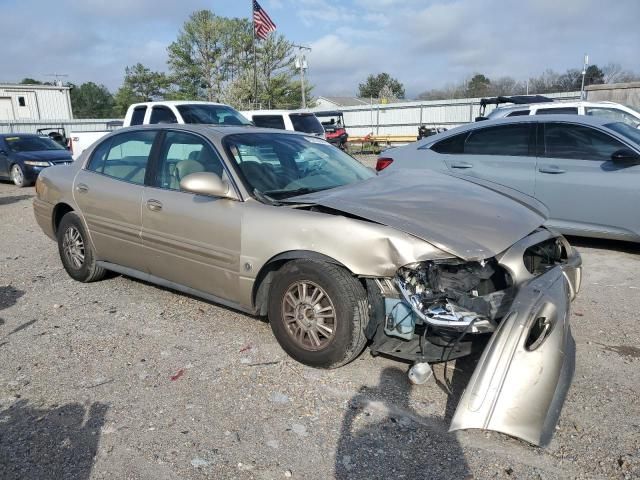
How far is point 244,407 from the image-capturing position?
3.05 meters

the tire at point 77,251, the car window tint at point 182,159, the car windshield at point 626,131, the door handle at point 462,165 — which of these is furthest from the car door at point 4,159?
the car windshield at point 626,131

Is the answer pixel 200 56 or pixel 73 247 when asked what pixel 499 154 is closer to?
pixel 73 247

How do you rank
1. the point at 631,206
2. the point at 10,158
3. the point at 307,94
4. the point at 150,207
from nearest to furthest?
the point at 150,207 → the point at 631,206 → the point at 10,158 → the point at 307,94

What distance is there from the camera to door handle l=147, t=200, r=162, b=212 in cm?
422

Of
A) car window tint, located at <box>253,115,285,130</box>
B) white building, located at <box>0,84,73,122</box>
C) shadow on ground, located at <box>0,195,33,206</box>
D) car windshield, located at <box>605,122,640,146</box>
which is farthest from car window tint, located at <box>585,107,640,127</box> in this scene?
white building, located at <box>0,84,73,122</box>

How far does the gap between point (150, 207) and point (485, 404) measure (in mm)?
3013

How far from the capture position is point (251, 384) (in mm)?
3307

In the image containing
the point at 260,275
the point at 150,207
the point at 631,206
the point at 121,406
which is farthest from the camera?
the point at 631,206

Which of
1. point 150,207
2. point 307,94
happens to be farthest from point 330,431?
point 307,94

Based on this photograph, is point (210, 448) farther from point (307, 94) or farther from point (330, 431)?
point (307, 94)

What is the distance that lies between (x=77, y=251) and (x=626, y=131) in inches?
243

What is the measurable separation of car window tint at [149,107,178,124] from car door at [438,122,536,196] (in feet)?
21.5

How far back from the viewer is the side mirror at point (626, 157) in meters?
5.49

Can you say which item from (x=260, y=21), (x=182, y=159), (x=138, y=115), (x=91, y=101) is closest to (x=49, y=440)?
(x=182, y=159)
